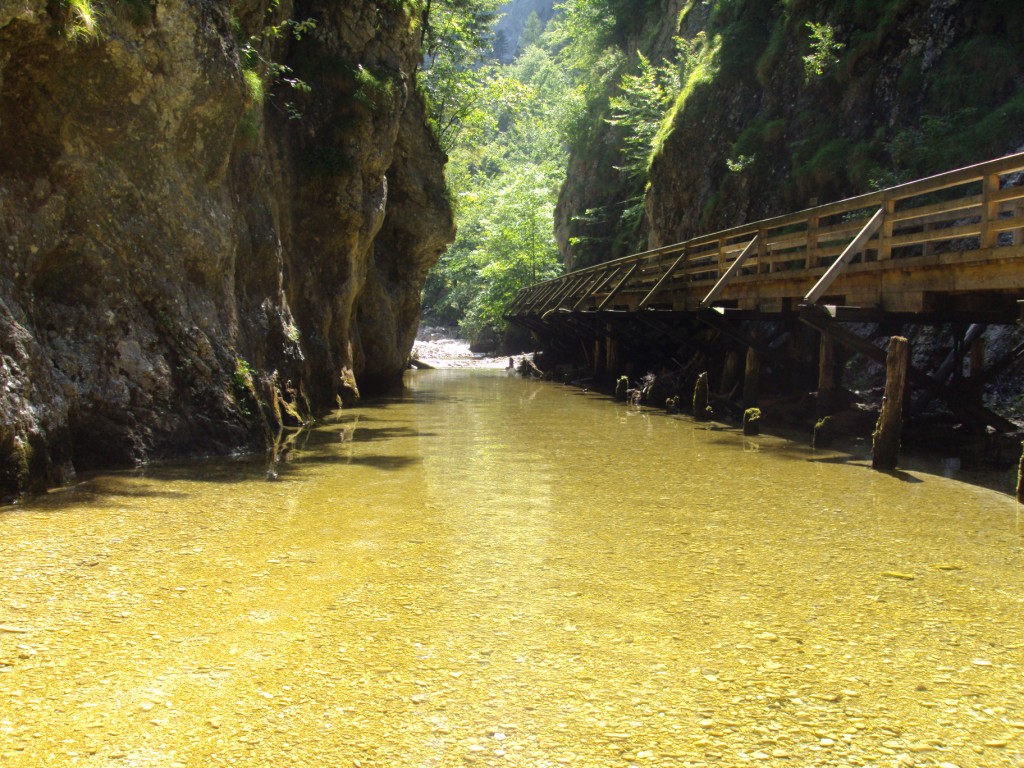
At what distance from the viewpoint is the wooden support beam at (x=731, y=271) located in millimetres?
14742

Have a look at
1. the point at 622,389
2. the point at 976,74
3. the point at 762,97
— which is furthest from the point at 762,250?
the point at 762,97

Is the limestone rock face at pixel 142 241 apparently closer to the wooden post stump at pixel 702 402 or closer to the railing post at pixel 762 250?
the wooden post stump at pixel 702 402

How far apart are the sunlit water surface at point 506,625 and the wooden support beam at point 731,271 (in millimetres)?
6812

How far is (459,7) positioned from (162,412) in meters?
23.9

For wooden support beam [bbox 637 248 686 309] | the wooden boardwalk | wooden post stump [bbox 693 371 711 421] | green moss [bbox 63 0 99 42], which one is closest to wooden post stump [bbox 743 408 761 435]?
the wooden boardwalk

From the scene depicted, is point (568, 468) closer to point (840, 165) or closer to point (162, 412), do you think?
point (162, 412)

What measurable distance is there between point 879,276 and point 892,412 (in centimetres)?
202

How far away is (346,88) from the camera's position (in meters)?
17.8

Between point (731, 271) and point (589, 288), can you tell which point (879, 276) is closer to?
point (731, 271)

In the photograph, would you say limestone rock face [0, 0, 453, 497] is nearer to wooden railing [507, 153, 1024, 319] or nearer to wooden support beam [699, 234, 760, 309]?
wooden support beam [699, 234, 760, 309]

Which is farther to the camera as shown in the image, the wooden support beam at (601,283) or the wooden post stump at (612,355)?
the wooden post stump at (612,355)

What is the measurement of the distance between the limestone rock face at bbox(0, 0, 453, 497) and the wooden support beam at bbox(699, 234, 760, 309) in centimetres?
800

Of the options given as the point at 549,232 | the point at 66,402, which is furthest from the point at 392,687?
the point at 549,232

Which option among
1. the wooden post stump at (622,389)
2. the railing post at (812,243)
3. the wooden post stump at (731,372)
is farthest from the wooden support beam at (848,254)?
the wooden post stump at (622,389)
